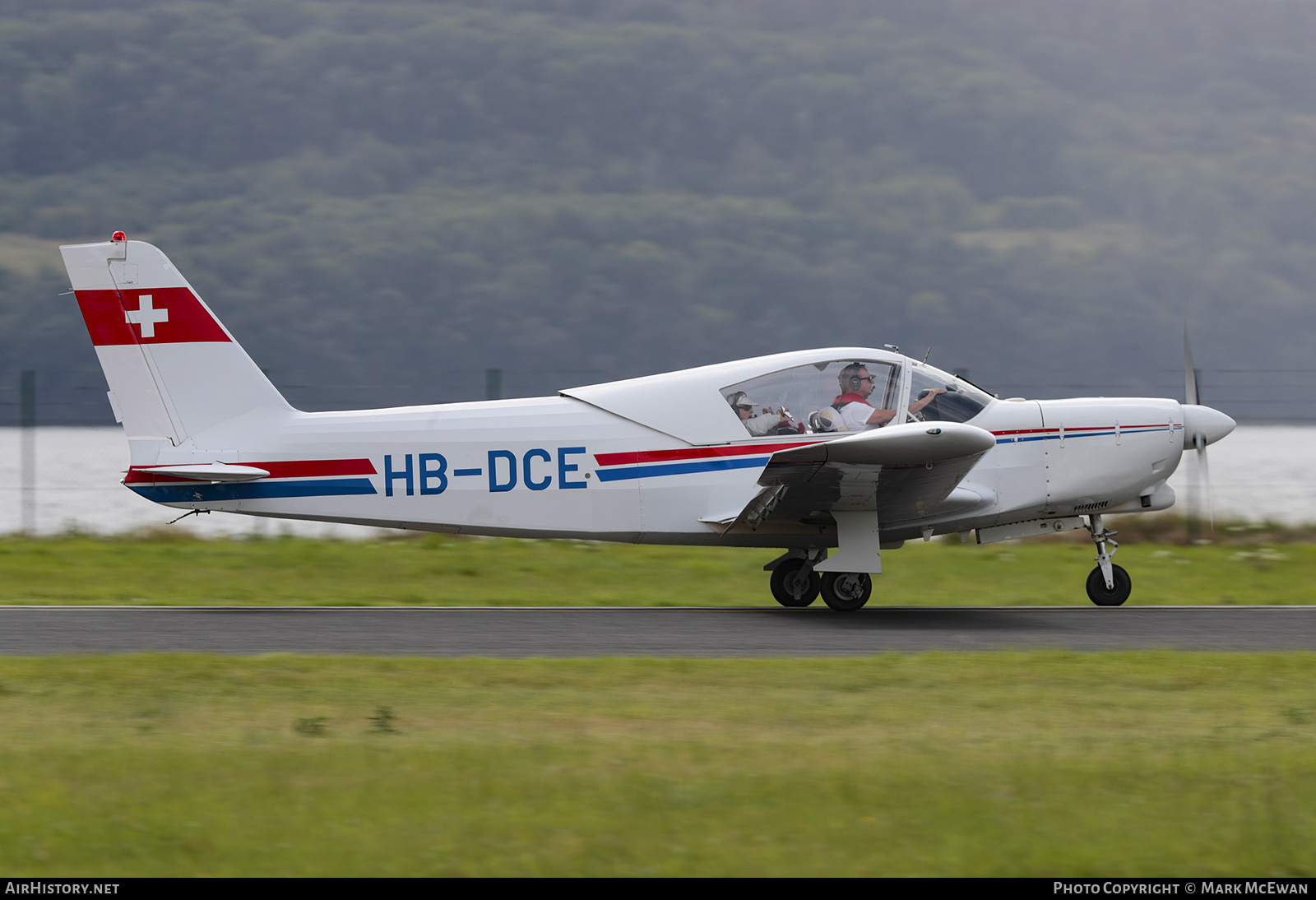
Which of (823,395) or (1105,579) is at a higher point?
(823,395)

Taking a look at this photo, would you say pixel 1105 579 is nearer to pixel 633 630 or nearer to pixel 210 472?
pixel 633 630

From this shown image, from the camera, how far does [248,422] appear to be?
37.6ft

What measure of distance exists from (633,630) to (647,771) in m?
5.17

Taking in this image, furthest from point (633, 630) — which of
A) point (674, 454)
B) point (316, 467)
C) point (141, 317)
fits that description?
point (141, 317)

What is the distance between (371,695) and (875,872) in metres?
3.92

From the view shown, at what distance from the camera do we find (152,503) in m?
16.9

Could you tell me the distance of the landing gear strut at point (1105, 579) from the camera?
12.4m

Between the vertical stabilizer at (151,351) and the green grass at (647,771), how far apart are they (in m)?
3.54

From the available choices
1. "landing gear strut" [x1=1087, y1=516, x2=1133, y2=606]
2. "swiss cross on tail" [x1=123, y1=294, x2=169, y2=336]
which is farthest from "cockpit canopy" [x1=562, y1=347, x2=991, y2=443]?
"swiss cross on tail" [x1=123, y1=294, x2=169, y2=336]

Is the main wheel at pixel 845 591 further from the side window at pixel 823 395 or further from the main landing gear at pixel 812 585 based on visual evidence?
the side window at pixel 823 395

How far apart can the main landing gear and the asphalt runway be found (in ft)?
0.45

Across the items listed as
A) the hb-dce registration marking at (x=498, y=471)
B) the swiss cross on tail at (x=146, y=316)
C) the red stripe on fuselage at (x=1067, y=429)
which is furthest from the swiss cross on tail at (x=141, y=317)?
the red stripe on fuselage at (x=1067, y=429)
